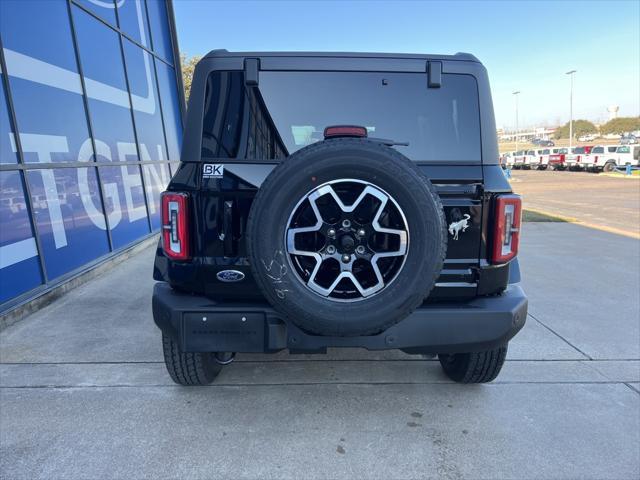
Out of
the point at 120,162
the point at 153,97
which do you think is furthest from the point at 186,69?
the point at 120,162

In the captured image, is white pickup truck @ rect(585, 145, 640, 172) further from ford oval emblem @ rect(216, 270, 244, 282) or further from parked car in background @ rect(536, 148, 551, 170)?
ford oval emblem @ rect(216, 270, 244, 282)

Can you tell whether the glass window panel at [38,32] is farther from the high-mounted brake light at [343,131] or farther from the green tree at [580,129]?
the green tree at [580,129]

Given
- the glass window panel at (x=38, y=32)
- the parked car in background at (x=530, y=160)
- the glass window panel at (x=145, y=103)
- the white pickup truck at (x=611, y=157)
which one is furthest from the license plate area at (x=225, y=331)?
the parked car in background at (x=530, y=160)

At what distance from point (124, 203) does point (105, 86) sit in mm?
1906

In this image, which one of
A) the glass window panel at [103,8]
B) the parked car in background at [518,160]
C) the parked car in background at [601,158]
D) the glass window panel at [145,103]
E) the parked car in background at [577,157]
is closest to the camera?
the glass window panel at [103,8]

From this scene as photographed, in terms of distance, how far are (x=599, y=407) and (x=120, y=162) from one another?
7196 mm

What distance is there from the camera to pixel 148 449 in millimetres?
2281

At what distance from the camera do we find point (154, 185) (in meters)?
8.83

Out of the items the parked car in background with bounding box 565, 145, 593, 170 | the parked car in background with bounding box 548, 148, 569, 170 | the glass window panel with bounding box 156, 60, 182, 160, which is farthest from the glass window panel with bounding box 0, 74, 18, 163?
the parked car in background with bounding box 548, 148, 569, 170

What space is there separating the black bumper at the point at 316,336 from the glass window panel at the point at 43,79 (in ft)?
12.9

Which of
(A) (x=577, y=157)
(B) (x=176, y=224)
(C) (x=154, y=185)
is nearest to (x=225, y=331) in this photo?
(B) (x=176, y=224)

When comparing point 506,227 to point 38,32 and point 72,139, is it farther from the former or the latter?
point 38,32

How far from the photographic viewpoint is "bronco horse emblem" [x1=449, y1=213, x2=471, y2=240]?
2287 mm

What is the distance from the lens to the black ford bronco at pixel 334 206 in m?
2.06
